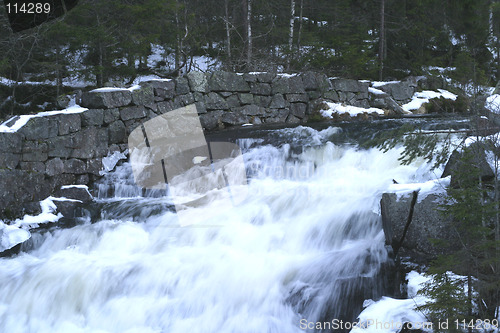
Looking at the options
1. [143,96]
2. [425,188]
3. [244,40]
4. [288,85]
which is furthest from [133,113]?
[244,40]

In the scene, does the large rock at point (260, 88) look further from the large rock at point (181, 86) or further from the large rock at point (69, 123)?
the large rock at point (69, 123)

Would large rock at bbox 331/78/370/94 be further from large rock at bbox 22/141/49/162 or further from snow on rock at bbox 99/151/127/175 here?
large rock at bbox 22/141/49/162

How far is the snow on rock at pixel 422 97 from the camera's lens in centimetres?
1554

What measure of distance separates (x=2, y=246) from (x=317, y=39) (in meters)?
13.7

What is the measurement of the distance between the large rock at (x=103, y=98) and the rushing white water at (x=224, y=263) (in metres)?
2.42

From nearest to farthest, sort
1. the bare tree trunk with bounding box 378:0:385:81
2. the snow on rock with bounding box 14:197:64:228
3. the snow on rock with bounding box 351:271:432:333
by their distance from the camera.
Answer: the snow on rock with bounding box 351:271:432:333, the snow on rock with bounding box 14:197:64:228, the bare tree trunk with bounding box 378:0:385:81

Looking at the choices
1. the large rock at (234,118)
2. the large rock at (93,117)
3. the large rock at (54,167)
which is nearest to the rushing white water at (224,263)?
the large rock at (54,167)

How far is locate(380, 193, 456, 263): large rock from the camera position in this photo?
17.8 ft

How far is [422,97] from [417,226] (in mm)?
11943

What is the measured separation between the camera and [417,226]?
5586 mm

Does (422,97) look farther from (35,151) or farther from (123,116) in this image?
(35,151)

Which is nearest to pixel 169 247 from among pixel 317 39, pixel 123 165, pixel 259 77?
pixel 123 165

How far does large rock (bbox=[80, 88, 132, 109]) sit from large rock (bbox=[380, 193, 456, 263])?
21.5 feet

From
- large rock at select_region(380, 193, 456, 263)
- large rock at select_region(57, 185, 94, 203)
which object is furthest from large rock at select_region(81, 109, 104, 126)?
large rock at select_region(380, 193, 456, 263)
